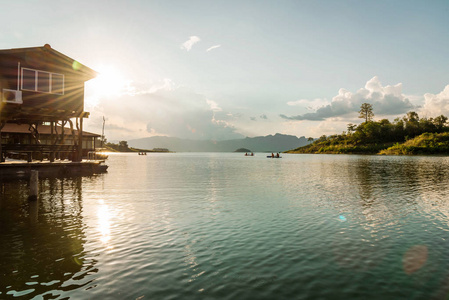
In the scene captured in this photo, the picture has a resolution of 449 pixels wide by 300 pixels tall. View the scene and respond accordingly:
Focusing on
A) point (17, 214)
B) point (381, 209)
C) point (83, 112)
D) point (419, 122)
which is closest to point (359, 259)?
point (381, 209)

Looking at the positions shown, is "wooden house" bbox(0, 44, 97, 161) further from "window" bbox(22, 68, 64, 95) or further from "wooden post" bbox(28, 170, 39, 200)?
"wooden post" bbox(28, 170, 39, 200)

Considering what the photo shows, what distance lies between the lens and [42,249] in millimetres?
10500

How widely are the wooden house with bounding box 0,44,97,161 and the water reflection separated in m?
17.0

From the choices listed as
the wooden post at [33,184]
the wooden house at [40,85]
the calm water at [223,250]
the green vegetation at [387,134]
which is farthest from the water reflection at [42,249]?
the green vegetation at [387,134]

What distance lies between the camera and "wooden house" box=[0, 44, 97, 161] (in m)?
30.5

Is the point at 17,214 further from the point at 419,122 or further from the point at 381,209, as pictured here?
the point at 419,122

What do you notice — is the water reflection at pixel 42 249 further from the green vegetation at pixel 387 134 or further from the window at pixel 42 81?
the green vegetation at pixel 387 134

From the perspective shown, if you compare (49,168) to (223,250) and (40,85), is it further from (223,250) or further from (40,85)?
(223,250)

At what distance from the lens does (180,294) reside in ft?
23.5

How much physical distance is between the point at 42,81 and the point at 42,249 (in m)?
28.9

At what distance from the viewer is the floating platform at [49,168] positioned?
32.0 metres

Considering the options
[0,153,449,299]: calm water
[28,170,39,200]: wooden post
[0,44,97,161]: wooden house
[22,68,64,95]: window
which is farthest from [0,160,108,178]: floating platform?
[28,170,39,200]: wooden post

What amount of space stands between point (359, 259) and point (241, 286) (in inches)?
186

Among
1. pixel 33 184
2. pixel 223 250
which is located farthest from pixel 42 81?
pixel 223 250
